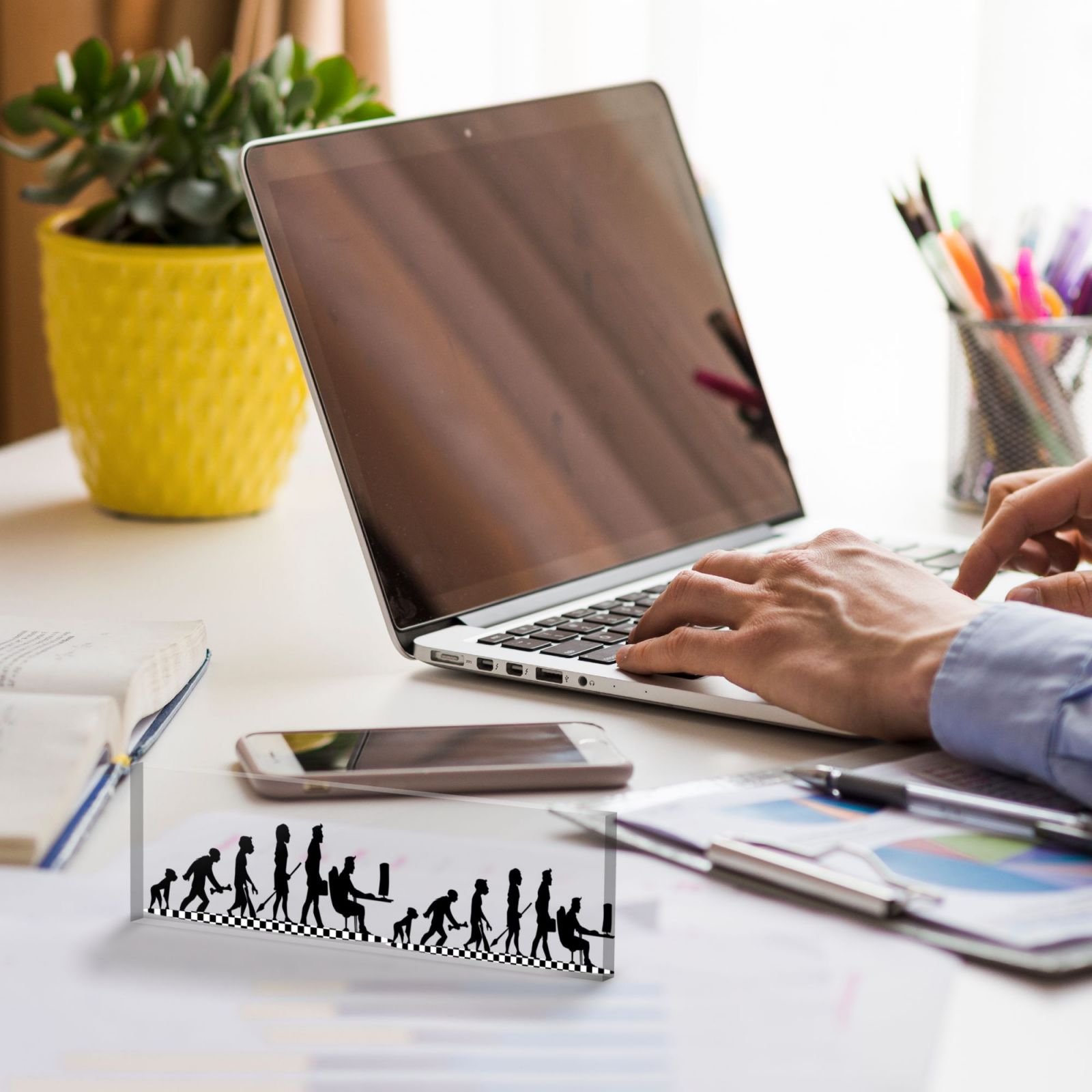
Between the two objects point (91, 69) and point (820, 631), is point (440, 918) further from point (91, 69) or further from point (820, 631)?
point (91, 69)

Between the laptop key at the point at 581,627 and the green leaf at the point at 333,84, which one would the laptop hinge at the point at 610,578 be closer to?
the laptop key at the point at 581,627

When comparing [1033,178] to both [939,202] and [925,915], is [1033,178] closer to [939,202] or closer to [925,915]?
[939,202]

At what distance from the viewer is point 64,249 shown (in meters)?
1.04

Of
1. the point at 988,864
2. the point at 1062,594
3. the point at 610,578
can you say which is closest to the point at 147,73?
the point at 610,578

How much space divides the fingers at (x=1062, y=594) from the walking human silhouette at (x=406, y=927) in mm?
397

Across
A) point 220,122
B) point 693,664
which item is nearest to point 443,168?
point 220,122

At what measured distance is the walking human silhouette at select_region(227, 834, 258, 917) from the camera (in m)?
0.50

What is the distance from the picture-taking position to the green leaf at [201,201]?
1.03 metres

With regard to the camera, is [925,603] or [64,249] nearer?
[925,603]

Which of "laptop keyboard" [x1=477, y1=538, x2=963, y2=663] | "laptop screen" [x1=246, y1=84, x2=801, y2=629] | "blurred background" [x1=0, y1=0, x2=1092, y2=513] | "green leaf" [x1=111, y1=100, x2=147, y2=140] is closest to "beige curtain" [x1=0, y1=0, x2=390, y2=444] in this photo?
"blurred background" [x1=0, y1=0, x2=1092, y2=513]

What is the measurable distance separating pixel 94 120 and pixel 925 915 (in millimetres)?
847

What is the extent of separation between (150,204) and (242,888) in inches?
26.4

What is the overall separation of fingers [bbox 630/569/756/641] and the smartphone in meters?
0.10

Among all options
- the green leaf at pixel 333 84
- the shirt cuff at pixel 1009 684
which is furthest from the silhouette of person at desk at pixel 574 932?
the green leaf at pixel 333 84
